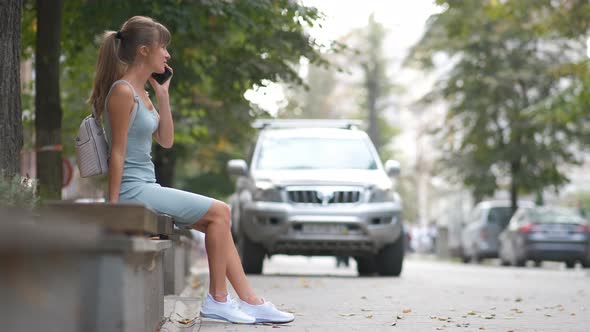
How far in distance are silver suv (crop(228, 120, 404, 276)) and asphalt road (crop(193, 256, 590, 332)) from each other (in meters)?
0.53

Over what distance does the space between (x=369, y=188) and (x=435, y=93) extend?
22.9m

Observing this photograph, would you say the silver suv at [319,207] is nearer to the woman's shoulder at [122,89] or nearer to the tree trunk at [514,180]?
the woman's shoulder at [122,89]

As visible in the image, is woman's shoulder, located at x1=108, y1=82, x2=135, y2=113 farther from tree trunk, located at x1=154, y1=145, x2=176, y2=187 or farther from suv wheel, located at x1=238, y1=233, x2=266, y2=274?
tree trunk, located at x1=154, y1=145, x2=176, y2=187

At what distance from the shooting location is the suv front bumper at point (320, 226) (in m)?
15.0

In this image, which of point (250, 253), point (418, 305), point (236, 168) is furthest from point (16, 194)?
point (250, 253)

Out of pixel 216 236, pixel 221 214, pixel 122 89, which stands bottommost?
pixel 216 236

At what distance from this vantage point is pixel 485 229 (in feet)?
111

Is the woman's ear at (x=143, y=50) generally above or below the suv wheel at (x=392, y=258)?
above

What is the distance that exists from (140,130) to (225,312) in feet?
4.22

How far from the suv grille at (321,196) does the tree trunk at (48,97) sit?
9.88ft

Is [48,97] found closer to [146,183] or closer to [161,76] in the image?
[161,76]

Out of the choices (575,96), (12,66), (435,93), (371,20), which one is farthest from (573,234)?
(371,20)

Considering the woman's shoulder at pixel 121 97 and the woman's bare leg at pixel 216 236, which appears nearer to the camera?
the woman's shoulder at pixel 121 97

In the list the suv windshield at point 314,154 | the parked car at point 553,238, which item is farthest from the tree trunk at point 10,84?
the parked car at point 553,238
